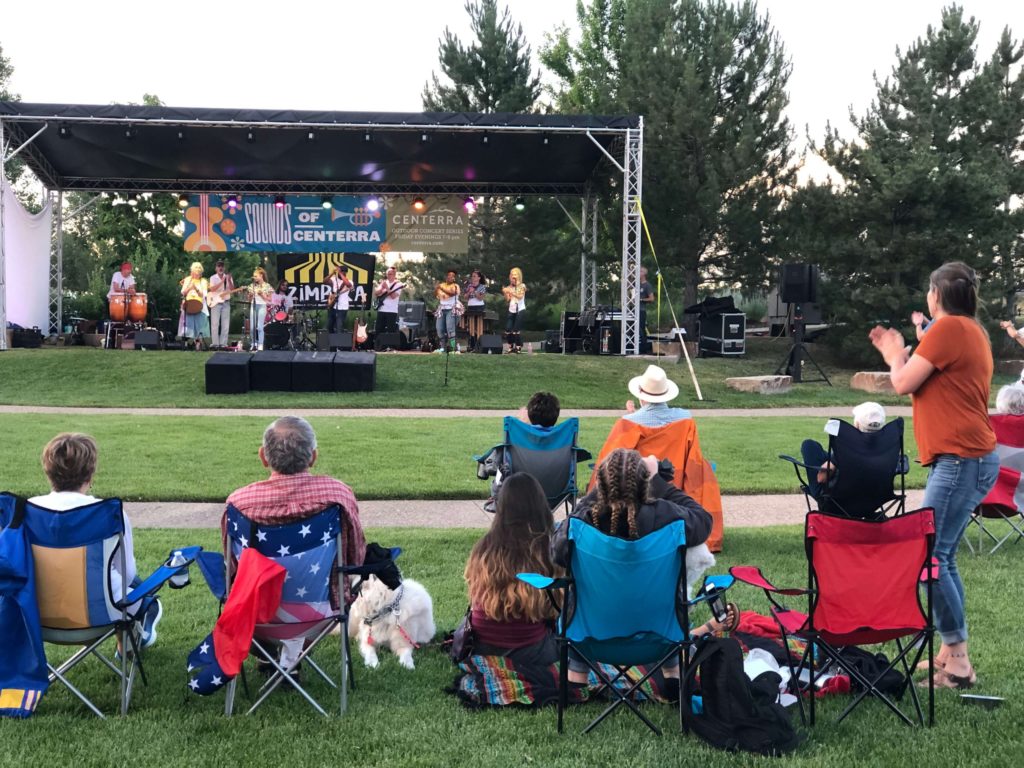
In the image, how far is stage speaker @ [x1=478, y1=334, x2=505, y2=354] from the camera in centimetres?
1977

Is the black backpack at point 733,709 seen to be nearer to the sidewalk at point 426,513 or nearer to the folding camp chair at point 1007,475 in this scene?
the folding camp chair at point 1007,475

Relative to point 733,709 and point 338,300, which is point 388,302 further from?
point 733,709

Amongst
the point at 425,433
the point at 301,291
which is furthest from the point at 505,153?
the point at 425,433

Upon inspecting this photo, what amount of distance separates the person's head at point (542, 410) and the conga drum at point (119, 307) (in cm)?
1630

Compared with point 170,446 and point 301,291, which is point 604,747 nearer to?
point 170,446

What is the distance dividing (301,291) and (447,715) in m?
18.2

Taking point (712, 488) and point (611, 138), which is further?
point (611, 138)

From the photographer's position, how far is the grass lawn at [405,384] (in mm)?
15305

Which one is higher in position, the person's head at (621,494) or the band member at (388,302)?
the band member at (388,302)

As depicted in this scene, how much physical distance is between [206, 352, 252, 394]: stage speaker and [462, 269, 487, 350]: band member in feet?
19.8

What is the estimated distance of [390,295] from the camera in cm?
2050

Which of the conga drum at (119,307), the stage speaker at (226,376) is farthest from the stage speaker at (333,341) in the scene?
the conga drum at (119,307)

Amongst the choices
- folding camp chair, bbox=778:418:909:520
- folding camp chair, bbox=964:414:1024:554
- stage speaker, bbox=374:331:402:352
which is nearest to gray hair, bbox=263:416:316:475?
folding camp chair, bbox=778:418:909:520

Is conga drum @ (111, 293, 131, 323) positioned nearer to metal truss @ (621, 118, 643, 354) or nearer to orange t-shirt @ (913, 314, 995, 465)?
metal truss @ (621, 118, 643, 354)
